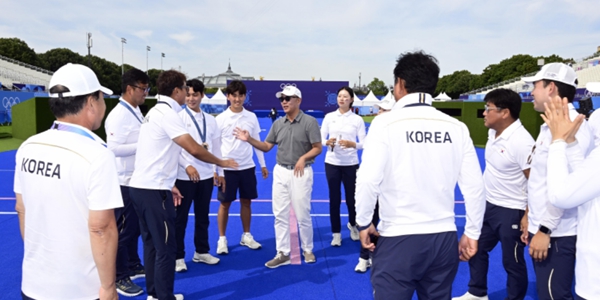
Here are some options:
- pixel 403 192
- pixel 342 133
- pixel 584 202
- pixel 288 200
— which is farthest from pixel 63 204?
pixel 342 133

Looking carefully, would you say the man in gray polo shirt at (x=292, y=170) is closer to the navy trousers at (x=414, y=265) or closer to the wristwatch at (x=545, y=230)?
the navy trousers at (x=414, y=265)

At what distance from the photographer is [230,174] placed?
5680 mm

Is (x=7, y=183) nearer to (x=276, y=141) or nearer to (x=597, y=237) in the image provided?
(x=276, y=141)

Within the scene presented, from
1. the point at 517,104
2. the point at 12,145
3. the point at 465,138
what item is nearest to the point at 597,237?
the point at 465,138

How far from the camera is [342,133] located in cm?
629

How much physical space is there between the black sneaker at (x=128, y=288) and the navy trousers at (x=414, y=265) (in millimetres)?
2957

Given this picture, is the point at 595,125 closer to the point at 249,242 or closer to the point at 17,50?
the point at 249,242

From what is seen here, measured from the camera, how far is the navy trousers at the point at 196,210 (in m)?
4.54

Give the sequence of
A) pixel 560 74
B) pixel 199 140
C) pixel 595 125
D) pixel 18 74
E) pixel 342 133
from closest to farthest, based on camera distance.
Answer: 1. pixel 560 74
2. pixel 595 125
3. pixel 199 140
4. pixel 342 133
5. pixel 18 74

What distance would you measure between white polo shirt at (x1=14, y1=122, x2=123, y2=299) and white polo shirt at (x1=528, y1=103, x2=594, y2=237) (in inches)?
106

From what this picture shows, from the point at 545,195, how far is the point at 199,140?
3692mm

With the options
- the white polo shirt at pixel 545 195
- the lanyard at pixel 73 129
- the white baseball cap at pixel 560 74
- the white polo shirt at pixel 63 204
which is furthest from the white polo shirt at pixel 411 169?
the lanyard at pixel 73 129

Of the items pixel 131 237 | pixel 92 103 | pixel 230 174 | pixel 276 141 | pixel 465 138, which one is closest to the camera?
pixel 92 103

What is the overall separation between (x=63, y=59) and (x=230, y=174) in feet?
309
